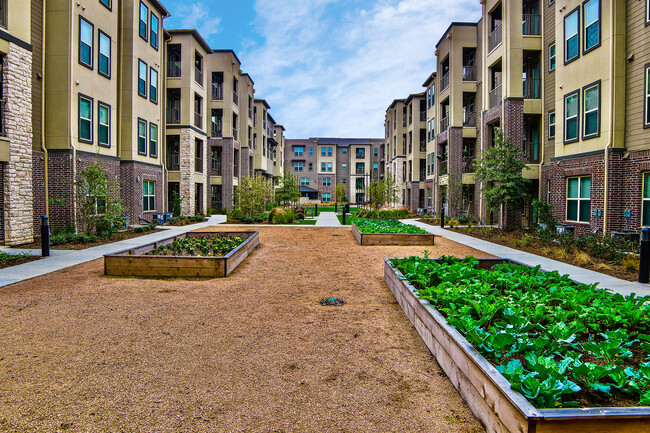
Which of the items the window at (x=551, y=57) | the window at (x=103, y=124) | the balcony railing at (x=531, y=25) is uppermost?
the balcony railing at (x=531, y=25)

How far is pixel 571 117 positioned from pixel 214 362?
16426 millimetres

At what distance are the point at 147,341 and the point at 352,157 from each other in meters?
71.1

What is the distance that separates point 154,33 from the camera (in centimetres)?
2308

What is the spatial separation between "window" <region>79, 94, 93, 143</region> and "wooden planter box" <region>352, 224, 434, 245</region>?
40.1 feet

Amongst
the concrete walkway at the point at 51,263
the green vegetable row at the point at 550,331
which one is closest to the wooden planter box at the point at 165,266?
the concrete walkway at the point at 51,263

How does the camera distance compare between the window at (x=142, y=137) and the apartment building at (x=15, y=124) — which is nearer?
the apartment building at (x=15, y=124)

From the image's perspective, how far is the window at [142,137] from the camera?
21250 mm

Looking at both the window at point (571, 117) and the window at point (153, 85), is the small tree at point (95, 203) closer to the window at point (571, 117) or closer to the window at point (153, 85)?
the window at point (153, 85)

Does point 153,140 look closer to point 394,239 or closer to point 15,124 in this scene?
point 15,124

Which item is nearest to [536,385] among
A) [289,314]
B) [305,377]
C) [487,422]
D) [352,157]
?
[487,422]

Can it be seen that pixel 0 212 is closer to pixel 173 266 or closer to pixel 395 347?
pixel 173 266

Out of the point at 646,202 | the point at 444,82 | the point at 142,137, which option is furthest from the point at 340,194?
the point at 646,202

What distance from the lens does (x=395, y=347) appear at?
486 cm

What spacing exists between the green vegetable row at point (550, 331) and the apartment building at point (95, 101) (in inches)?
565
